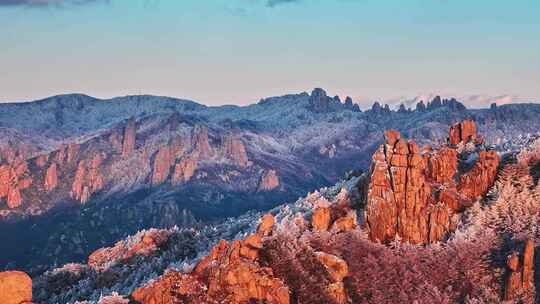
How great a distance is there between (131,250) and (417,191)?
73059 millimetres

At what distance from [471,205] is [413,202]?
878cm

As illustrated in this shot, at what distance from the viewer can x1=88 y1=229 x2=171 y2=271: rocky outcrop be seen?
17462 centimetres

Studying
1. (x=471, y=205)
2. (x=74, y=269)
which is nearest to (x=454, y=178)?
(x=471, y=205)

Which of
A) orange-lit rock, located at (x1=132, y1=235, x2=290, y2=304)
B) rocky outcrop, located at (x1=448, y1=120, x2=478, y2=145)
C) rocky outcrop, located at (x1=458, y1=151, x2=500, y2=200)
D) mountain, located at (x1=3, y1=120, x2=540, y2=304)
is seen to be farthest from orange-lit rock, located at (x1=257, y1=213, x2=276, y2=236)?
rocky outcrop, located at (x1=448, y1=120, x2=478, y2=145)

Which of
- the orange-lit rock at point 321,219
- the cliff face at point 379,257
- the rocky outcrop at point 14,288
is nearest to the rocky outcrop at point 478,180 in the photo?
the cliff face at point 379,257

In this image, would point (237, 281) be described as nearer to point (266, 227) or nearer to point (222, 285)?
point (222, 285)

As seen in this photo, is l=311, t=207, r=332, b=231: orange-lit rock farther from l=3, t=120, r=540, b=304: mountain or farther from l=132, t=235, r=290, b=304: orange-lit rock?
l=132, t=235, r=290, b=304: orange-lit rock

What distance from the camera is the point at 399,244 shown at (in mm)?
124312

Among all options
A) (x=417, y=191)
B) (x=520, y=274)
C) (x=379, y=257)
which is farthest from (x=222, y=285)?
(x=520, y=274)

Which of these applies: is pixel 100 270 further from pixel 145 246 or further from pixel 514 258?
pixel 514 258

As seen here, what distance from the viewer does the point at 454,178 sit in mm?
132625

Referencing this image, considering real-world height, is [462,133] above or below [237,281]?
above

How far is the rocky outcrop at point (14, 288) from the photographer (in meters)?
87.8

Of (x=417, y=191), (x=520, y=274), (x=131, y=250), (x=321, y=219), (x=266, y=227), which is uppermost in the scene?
(x=417, y=191)
